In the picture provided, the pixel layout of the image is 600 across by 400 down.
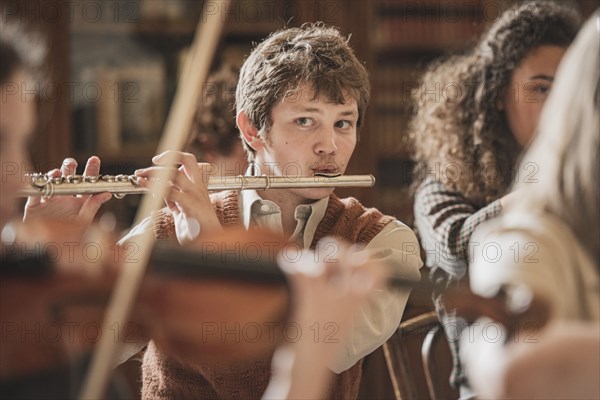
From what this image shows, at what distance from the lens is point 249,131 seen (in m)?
1.56

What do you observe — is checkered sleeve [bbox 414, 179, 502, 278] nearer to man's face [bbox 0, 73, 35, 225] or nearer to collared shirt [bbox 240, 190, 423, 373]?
collared shirt [bbox 240, 190, 423, 373]

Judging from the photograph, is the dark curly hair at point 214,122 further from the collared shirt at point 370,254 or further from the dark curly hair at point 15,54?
the dark curly hair at point 15,54

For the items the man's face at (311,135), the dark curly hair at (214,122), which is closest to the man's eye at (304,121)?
the man's face at (311,135)

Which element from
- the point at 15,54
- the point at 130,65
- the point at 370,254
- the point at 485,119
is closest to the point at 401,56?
the point at 130,65

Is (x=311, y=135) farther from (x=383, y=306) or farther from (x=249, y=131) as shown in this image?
(x=383, y=306)

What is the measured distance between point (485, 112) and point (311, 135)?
0.47m

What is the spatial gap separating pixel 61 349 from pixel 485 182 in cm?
90

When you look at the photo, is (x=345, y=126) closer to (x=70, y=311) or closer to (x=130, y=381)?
(x=70, y=311)

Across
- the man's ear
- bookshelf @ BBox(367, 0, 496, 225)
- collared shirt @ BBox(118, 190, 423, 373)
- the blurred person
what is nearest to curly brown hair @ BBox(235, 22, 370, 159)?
the man's ear

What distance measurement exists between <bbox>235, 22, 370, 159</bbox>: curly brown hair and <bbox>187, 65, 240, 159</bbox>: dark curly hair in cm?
61

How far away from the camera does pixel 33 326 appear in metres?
1.06

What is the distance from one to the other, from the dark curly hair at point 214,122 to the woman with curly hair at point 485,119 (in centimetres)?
48

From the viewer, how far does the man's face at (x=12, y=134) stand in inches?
44.6

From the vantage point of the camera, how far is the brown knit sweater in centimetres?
141
